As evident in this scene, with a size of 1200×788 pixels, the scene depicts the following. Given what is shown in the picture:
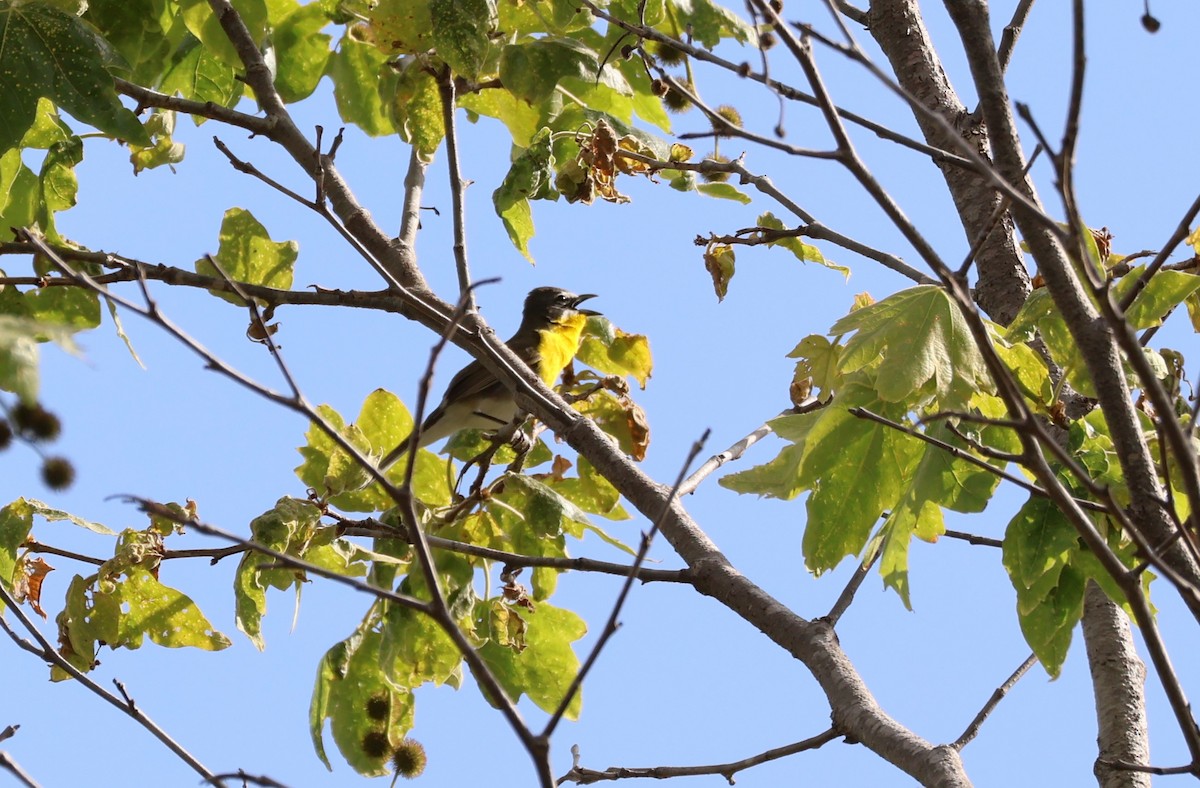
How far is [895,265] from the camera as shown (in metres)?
5.10

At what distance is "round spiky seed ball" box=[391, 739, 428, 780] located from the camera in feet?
14.0

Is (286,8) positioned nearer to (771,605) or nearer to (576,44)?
(576,44)

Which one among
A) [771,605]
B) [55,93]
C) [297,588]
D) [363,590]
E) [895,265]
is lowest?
[363,590]

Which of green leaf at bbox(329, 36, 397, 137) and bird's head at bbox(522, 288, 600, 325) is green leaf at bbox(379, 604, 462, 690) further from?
bird's head at bbox(522, 288, 600, 325)

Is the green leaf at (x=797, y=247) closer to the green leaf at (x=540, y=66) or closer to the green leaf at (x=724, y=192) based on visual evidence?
the green leaf at (x=724, y=192)

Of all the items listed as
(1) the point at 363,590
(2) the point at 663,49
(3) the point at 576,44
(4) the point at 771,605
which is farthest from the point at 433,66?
(1) the point at 363,590

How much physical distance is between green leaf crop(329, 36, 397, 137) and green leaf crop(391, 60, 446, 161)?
610mm

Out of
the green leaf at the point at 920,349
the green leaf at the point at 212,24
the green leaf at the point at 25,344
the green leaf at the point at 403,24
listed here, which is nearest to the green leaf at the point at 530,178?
the green leaf at the point at 403,24

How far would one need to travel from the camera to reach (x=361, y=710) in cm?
427

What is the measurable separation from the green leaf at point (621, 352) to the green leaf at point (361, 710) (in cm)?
146

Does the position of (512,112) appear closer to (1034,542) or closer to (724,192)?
(724,192)

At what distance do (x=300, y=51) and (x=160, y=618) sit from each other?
92.6 inches

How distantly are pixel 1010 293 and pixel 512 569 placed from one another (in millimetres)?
2171

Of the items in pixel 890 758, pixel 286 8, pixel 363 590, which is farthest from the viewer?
pixel 286 8
